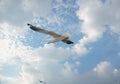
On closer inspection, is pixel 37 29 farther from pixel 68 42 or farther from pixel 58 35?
pixel 68 42

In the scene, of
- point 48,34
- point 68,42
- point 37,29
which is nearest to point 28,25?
point 37,29

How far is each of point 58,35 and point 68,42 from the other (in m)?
3.65

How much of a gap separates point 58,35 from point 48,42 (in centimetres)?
185

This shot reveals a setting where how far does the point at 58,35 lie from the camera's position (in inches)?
1690

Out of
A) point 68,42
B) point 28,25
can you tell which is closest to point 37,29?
point 28,25

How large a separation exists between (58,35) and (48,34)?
5.05 ft

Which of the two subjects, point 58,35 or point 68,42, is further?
point 68,42

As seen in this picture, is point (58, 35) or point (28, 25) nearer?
point (28, 25)

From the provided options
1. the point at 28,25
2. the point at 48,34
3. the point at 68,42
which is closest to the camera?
the point at 28,25

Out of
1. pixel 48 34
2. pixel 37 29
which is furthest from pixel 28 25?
pixel 48 34

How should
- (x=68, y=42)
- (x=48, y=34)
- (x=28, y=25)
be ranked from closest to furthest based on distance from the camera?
(x=28, y=25) → (x=48, y=34) → (x=68, y=42)

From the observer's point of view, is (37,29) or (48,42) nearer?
(37,29)

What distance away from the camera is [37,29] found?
40062 millimetres

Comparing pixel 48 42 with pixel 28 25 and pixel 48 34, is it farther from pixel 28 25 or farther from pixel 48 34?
pixel 28 25
